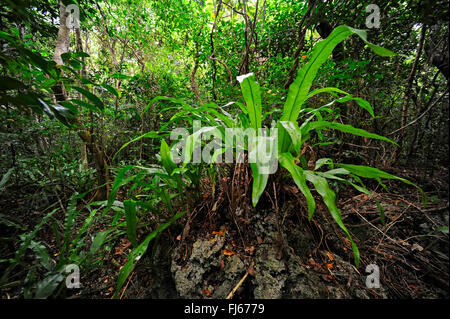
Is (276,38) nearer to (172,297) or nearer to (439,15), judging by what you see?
(439,15)

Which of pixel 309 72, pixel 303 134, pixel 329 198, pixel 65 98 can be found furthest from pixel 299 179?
pixel 65 98

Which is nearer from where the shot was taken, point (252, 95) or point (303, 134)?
point (252, 95)

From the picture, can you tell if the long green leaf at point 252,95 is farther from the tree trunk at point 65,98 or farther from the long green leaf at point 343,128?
the tree trunk at point 65,98

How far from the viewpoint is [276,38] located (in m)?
1.76

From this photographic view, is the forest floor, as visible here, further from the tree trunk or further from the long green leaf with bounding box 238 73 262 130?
the tree trunk

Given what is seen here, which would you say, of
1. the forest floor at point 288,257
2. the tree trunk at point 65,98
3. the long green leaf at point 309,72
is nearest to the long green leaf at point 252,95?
the long green leaf at point 309,72

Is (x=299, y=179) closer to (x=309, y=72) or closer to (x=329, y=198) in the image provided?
(x=329, y=198)

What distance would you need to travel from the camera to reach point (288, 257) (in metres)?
Answer: 0.67

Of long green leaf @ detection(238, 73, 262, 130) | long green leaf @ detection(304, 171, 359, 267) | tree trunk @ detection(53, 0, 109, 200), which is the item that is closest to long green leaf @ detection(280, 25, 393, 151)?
long green leaf @ detection(238, 73, 262, 130)

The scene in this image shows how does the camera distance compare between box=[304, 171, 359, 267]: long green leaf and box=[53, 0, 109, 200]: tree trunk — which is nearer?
box=[304, 171, 359, 267]: long green leaf

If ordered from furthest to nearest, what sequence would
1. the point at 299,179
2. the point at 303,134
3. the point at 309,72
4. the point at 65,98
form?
the point at 65,98 → the point at 303,134 → the point at 309,72 → the point at 299,179

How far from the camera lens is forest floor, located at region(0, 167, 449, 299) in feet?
2.03

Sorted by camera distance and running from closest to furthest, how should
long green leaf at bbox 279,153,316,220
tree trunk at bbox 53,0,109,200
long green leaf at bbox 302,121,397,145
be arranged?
1. long green leaf at bbox 279,153,316,220
2. long green leaf at bbox 302,121,397,145
3. tree trunk at bbox 53,0,109,200
